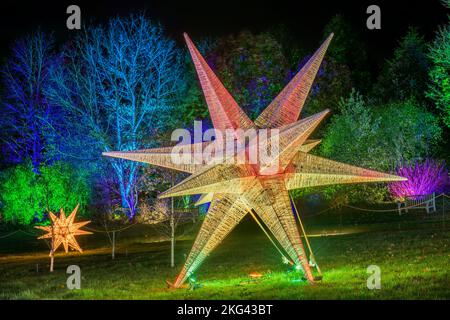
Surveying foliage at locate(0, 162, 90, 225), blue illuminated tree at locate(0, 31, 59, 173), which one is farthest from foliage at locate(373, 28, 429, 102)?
blue illuminated tree at locate(0, 31, 59, 173)

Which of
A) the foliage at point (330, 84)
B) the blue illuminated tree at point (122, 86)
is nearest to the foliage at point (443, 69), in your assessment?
the foliage at point (330, 84)

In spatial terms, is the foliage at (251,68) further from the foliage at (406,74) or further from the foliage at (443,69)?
the foliage at (406,74)

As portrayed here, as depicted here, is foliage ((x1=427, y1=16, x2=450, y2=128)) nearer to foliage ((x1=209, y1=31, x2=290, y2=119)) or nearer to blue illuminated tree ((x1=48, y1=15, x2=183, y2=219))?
→ foliage ((x1=209, y1=31, x2=290, y2=119))

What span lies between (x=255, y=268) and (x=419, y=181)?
64.9 feet

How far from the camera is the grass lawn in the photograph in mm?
11547

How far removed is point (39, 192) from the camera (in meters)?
35.2

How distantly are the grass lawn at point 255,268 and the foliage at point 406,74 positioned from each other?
56.1ft

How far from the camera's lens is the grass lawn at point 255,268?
11.5 meters

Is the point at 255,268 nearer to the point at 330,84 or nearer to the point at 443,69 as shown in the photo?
the point at 443,69

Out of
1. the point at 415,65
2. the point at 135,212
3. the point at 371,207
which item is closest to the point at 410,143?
the point at 371,207

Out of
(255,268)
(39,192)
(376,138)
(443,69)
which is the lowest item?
(255,268)

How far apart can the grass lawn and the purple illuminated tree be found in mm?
5945

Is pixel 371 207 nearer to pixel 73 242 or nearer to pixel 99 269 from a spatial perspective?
pixel 73 242

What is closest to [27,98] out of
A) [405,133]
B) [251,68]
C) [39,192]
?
[39,192]
